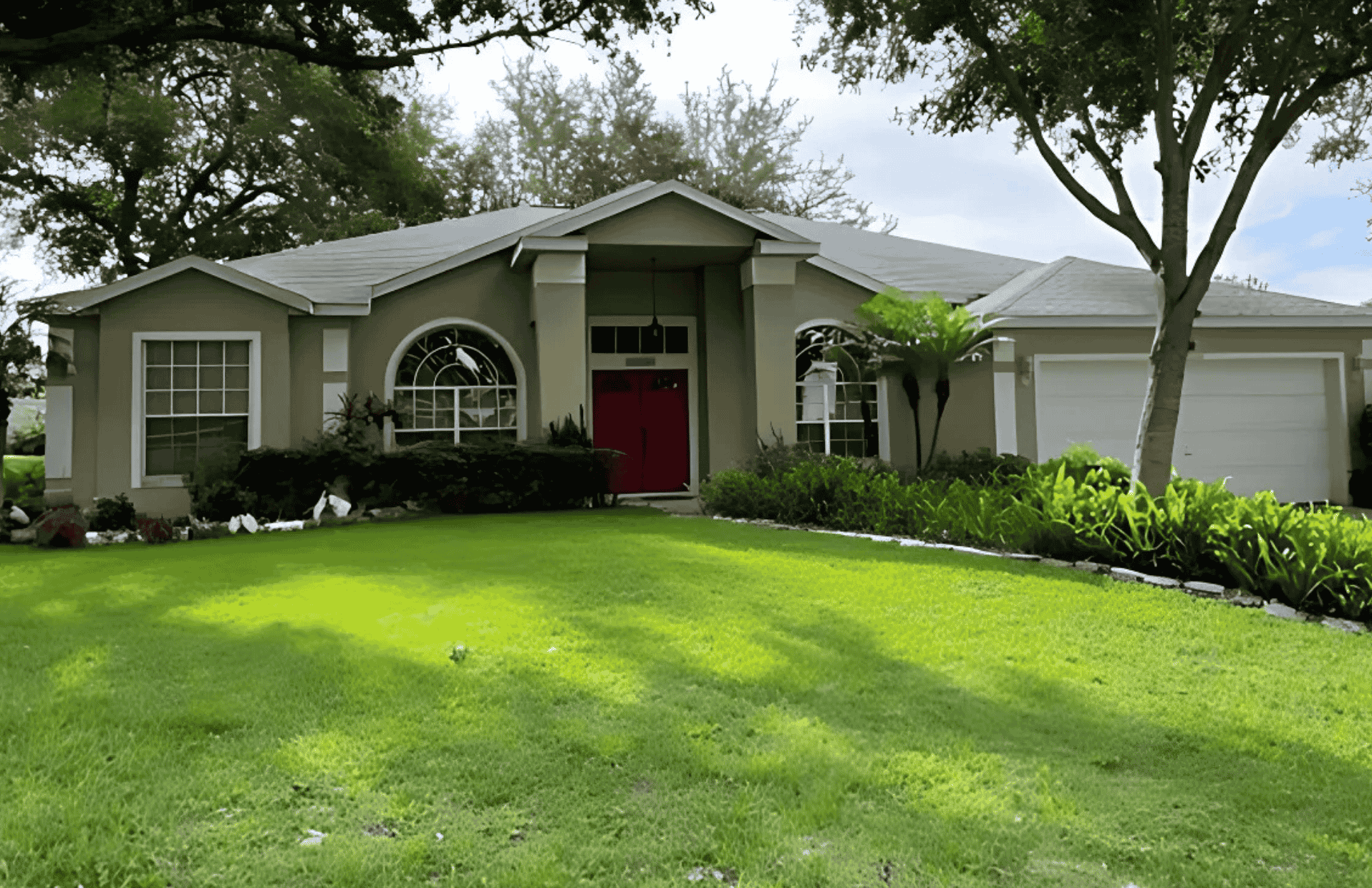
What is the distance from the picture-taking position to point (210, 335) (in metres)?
13.4

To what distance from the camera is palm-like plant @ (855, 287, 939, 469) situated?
1344cm

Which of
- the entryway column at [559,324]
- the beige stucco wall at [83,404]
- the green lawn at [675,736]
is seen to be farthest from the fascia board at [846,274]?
the beige stucco wall at [83,404]

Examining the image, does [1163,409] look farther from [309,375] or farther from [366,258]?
[366,258]

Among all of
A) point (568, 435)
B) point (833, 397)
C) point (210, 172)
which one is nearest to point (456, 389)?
point (568, 435)

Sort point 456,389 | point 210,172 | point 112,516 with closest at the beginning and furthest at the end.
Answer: point 112,516
point 456,389
point 210,172

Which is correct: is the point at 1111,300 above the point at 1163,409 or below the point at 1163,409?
above

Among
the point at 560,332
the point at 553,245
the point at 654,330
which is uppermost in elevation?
the point at 553,245

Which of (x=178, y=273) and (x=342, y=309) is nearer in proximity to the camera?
(x=178, y=273)

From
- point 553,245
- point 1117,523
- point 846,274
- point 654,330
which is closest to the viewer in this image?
point 1117,523

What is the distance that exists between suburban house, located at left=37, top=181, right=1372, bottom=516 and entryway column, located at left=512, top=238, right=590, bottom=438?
31mm

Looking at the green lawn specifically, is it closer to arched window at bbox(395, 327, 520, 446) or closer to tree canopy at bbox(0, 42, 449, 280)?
arched window at bbox(395, 327, 520, 446)

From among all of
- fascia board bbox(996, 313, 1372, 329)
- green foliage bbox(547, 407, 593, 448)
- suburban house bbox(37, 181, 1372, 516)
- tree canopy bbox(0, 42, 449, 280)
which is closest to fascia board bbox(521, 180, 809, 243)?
suburban house bbox(37, 181, 1372, 516)

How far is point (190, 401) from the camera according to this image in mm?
13438

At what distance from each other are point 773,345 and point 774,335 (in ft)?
0.52
